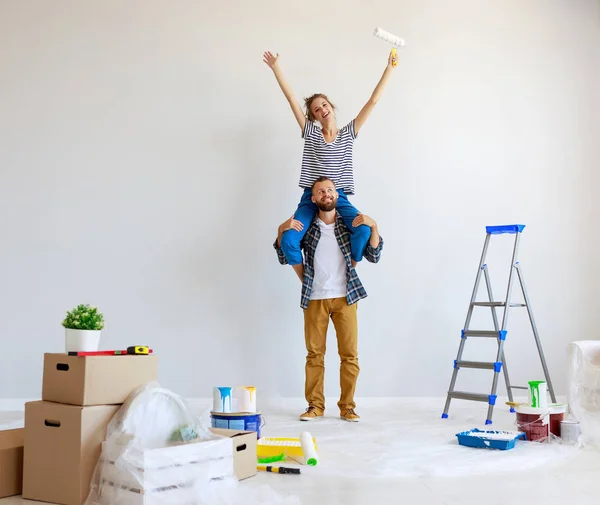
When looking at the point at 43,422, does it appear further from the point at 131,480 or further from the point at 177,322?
the point at 177,322

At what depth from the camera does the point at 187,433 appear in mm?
2010

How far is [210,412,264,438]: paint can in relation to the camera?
8.24 feet

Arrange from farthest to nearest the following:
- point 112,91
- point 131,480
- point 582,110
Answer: point 582,110 < point 112,91 < point 131,480

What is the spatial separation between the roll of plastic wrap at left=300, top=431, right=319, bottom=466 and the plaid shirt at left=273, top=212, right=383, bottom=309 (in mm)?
1330

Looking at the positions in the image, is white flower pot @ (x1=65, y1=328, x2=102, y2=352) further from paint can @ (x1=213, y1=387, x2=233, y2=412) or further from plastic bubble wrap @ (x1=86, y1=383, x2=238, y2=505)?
paint can @ (x1=213, y1=387, x2=233, y2=412)

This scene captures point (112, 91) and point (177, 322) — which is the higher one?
point (112, 91)

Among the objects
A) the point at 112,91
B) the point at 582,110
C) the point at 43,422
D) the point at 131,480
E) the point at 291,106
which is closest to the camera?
the point at 131,480

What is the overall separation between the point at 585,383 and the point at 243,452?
1.87 meters

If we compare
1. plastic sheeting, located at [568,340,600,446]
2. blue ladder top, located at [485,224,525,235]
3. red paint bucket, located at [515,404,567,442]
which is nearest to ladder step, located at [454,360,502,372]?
plastic sheeting, located at [568,340,600,446]

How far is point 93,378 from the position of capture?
6.50ft

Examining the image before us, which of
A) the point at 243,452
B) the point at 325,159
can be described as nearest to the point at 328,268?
the point at 325,159

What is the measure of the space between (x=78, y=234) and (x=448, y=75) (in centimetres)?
264

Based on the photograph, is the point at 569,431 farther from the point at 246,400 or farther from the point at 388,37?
the point at 388,37

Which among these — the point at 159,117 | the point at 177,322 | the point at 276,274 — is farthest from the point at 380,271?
the point at 159,117
